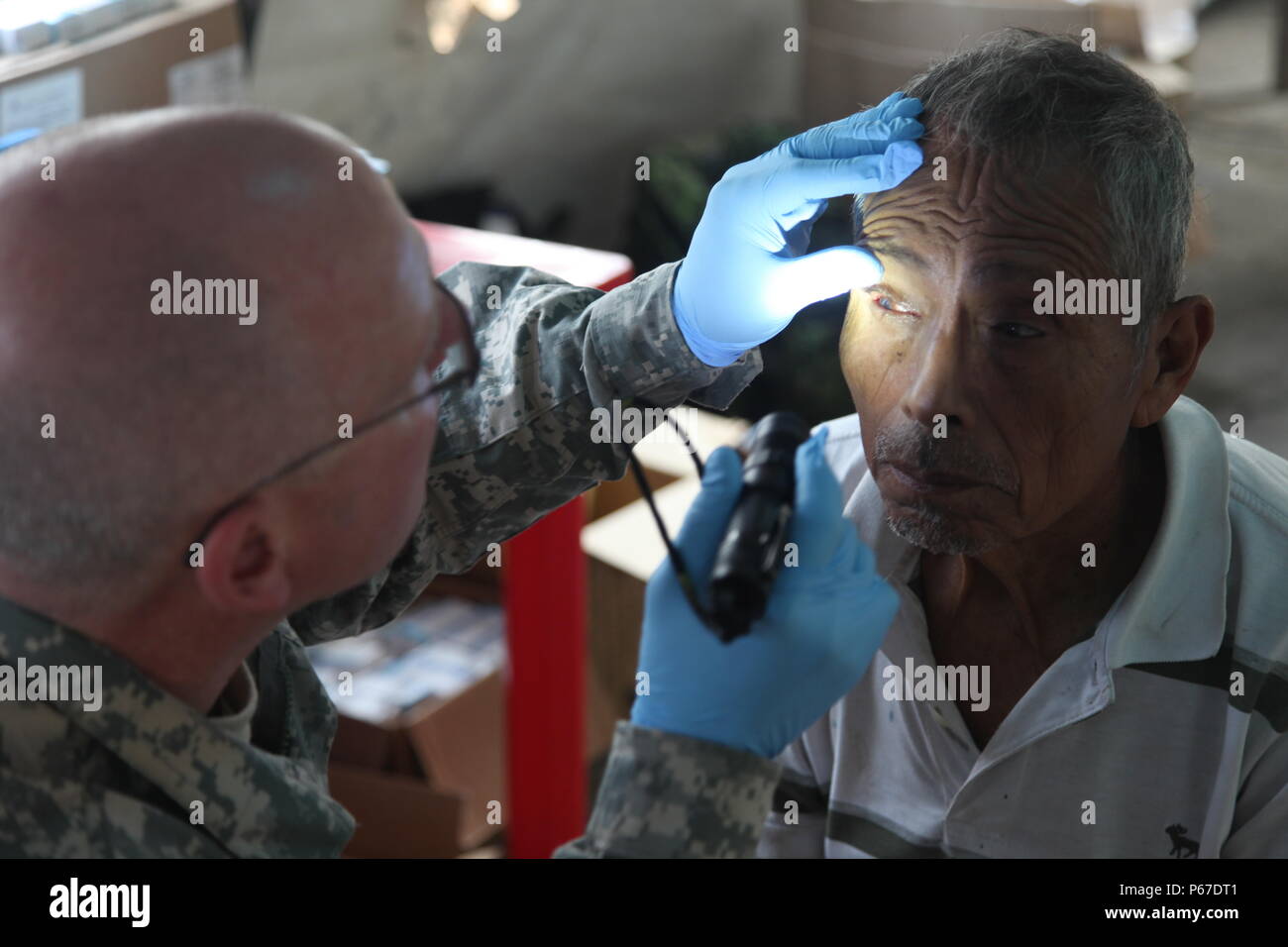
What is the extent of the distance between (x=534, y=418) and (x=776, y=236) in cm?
34

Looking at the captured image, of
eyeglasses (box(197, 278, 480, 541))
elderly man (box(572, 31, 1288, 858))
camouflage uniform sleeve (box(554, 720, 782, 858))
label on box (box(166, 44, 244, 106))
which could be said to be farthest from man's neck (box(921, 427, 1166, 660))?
label on box (box(166, 44, 244, 106))

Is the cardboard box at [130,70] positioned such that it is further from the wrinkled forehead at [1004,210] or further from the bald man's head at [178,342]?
the wrinkled forehead at [1004,210]

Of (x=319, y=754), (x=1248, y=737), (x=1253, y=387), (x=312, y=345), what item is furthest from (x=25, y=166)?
(x=1253, y=387)

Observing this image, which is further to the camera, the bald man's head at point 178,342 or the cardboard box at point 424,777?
the cardboard box at point 424,777

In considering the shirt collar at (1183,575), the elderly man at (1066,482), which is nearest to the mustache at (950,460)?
the elderly man at (1066,482)

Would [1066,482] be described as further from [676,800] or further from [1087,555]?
[676,800]

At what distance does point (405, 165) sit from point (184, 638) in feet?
10.6

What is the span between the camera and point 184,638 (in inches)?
41.8

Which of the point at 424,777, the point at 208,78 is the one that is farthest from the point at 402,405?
the point at 208,78

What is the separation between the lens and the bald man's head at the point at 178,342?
0.92m

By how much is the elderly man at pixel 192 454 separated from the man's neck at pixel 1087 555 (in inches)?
16.9

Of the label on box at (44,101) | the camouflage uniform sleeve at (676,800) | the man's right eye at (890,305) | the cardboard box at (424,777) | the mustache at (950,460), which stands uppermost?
the label on box at (44,101)

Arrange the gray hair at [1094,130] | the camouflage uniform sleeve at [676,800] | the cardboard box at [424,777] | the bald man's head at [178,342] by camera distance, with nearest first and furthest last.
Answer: the bald man's head at [178,342], the camouflage uniform sleeve at [676,800], the gray hair at [1094,130], the cardboard box at [424,777]
